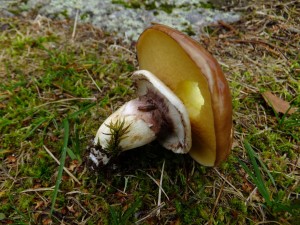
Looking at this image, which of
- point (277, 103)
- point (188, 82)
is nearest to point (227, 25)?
point (277, 103)

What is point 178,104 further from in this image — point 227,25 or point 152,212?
point 227,25

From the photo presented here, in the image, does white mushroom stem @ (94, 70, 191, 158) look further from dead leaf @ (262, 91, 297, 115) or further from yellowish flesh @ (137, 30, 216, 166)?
dead leaf @ (262, 91, 297, 115)

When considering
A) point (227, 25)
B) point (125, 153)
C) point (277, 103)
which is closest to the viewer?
point (125, 153)

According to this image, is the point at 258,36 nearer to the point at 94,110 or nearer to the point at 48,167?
the point at 94,110

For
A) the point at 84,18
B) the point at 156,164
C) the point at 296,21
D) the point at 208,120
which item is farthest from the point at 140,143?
Result: the point at 296,21

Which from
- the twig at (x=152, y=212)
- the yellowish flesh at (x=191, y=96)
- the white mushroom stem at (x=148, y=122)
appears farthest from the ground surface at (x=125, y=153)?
the yellowish flesh at (x=191, y=96)
